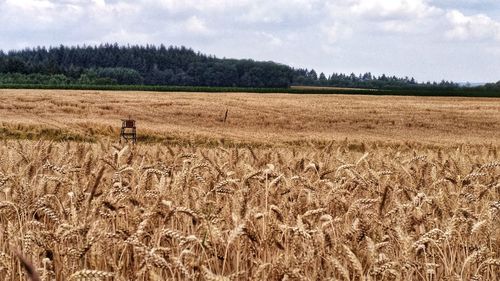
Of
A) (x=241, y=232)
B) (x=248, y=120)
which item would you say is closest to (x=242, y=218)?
(x=241, y=232)

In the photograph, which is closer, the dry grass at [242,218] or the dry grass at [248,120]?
the dry grass at [242,218]

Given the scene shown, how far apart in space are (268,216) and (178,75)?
17645 cm

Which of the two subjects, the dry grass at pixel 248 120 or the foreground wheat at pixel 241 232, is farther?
the dry grass at pixel 248 120

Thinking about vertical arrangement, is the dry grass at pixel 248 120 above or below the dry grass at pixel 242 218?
below

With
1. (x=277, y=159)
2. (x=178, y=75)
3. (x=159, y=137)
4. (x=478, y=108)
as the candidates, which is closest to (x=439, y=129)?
(x=478, y=108)

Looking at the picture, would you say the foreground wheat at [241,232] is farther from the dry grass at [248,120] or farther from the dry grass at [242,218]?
the dry grass at [248,120]

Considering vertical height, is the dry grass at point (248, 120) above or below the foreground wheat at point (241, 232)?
below

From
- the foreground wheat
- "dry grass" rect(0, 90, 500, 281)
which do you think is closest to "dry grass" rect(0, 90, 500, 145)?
"dry grass" rect(0, 90, 500, 281)

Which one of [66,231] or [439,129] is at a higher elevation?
[66,231]

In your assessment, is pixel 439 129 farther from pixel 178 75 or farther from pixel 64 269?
pixel 178 75

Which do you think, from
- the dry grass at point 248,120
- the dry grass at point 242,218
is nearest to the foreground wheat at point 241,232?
the dry grass at point 242,218

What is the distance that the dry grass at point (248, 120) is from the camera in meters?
37.0

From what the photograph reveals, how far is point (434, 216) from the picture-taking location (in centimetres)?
505

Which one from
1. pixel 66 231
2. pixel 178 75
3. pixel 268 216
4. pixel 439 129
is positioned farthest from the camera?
pixel 178 75
